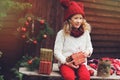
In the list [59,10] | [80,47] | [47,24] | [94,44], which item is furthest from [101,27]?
[80,47]

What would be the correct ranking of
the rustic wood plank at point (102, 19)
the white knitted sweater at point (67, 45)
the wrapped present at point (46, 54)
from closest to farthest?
the wrapped present at point (46, 54)
the white knitted sweater at point (67, 45)
the rustic wood plank at point (102, 19)

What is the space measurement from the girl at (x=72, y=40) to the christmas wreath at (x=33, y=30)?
90cm

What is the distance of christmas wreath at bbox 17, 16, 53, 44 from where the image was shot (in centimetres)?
777

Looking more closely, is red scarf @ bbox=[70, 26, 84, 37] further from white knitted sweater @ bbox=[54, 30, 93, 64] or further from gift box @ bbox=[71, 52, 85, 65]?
gift box @ bbox=[71, 52, 85, 65]

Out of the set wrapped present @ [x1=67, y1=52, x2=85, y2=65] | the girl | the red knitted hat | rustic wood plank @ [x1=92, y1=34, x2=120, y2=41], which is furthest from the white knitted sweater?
rustic wood plank @ [x1=92, y1=34, x2=120, y2=41]

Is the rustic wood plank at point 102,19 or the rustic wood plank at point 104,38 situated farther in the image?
the rustic wood plank at point 104,38

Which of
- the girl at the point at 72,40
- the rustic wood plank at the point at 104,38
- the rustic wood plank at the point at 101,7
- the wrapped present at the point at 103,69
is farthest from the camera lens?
the rustic wood plank at the point at 104,38

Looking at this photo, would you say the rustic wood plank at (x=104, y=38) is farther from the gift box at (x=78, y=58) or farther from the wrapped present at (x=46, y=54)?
the wrapped present at (x=46, y=54)

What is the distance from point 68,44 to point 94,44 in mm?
3094

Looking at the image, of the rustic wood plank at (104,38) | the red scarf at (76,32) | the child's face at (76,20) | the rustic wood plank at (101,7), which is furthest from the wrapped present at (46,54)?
the rustic wood plank at (104,38)

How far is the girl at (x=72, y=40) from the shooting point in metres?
6.89

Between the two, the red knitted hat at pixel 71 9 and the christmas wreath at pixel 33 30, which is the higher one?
the red knitted hat at pixel 71 9

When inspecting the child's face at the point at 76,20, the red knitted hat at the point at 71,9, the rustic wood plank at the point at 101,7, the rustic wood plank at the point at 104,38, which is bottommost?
the rustic wood plank at the point at 104,38

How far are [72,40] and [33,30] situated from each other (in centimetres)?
129
